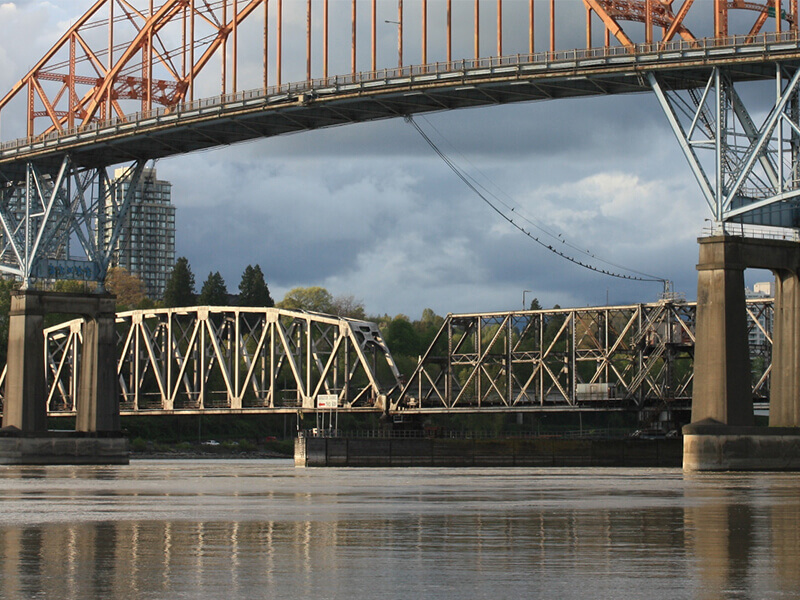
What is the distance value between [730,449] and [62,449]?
60522 mm

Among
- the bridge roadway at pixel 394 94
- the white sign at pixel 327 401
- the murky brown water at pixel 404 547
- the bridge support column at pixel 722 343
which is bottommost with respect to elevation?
the murky brown water at pixel 404 547

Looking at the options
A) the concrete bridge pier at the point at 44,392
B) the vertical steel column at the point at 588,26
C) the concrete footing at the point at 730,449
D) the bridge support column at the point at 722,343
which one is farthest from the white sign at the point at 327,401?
the concrete footing at the point at 730,449

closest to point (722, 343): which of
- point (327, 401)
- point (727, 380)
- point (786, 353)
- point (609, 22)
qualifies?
point (727, 380)

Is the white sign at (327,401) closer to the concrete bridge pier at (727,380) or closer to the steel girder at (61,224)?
the steel girder at (61,224)

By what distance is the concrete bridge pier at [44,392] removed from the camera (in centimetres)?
11719

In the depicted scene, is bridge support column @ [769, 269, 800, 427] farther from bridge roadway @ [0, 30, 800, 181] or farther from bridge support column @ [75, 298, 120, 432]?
bridge support column @ [75, 298, 120, 432]

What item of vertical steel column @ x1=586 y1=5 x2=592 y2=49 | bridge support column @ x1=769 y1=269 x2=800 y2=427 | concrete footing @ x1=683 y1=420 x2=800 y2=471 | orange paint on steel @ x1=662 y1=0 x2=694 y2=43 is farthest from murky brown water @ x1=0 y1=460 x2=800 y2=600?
vertical steel column @ x1=586 y1=5 x2=592 y2=49

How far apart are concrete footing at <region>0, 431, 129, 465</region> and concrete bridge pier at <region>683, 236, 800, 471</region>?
→ 2183 inches

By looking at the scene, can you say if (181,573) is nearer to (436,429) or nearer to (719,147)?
(719,147)

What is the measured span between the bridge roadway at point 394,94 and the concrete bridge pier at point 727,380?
10577 millimetres

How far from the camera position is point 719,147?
8106cm

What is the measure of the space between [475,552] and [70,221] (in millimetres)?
102503

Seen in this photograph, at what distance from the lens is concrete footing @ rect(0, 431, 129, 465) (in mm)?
116500

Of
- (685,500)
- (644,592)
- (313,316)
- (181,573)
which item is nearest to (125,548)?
(181,573)
